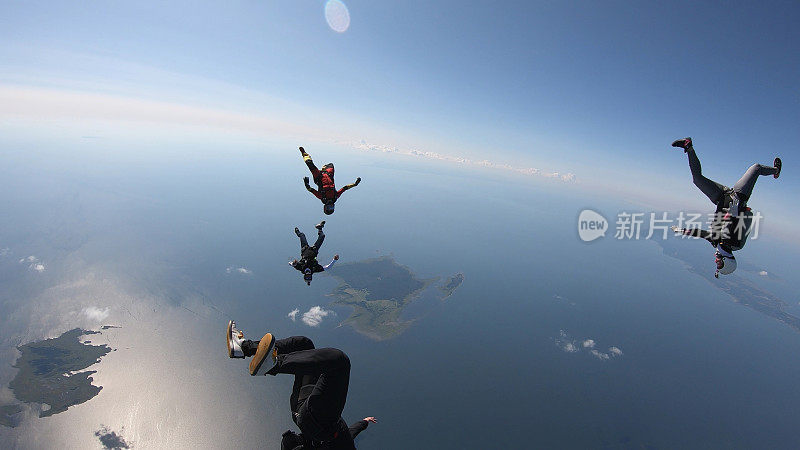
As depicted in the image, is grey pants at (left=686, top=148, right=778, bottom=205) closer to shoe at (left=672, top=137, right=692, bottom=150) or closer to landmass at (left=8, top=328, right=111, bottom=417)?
shoe at (left=672, top=137, right=692, bottom=150)

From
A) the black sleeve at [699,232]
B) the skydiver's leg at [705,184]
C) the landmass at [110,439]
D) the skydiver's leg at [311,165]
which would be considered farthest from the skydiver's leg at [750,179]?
the landmass at [110,439]

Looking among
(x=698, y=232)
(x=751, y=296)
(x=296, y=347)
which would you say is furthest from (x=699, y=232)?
(x=751, y=296)

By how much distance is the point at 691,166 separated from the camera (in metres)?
5.87

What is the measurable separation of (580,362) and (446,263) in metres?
62.7

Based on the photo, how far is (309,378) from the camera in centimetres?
478

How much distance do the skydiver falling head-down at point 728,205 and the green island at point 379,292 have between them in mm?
79857

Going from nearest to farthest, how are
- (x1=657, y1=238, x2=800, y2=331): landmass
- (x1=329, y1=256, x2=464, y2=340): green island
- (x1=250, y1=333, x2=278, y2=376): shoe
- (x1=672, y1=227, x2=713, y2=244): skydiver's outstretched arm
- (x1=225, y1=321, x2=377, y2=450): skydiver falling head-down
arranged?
(x1=250, y1=333, x2=278, y2=376): shoe, (x1=225, y1=321, x2=377, y2=450): skydiver falling head-down, (x1=672, y1=227, x2=713, y2=244): skydiver's outstretched arm, (x1=329, y1=256, x2=464, y2=340): green island, (x1=657, y1=238, x2=800, y2=331): landmass

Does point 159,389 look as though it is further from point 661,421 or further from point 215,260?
point 661,421

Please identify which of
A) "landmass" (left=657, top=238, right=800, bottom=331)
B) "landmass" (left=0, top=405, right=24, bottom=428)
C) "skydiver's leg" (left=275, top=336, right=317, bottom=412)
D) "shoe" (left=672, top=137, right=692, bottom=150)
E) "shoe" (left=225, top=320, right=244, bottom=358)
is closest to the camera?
"shoe" (left=225, top=320, right=244, bottom=358)

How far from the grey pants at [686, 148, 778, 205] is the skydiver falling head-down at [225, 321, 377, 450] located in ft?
25.9

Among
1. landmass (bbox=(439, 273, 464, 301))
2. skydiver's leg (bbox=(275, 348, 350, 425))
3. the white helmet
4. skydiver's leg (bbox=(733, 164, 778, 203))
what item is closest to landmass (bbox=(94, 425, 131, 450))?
skydiver's leg (bbox=(275, 348, 350, 425))

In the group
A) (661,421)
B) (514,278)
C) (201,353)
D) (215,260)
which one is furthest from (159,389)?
(514,278)

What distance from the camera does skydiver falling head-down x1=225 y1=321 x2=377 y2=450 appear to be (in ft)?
12.0

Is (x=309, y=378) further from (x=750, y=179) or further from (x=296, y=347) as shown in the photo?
(x=750, y=179)
